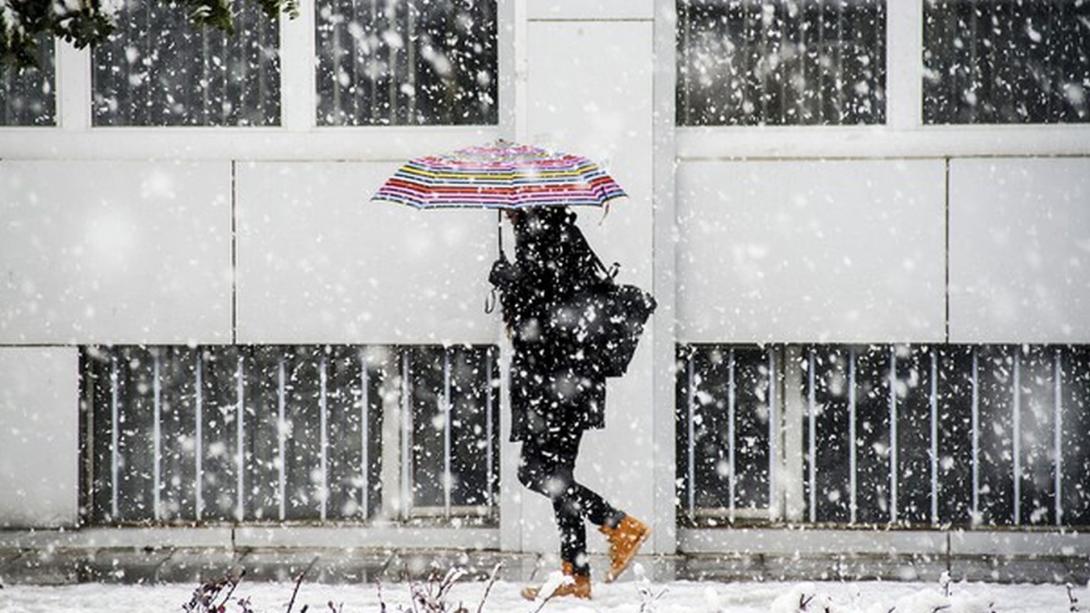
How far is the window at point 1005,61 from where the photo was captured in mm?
8727

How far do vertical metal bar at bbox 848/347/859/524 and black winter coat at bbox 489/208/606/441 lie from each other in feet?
7.58

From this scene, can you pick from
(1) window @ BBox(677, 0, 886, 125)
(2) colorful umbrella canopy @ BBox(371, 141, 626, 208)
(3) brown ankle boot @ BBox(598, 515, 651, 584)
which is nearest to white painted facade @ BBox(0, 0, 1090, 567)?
(1) window @ BBox(677, 0, 886, 125)

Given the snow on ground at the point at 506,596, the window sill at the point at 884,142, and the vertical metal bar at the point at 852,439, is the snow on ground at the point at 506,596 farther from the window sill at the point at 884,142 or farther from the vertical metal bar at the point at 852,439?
the window sill at the point at 884,142

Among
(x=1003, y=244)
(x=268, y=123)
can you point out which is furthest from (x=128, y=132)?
(x=1003, y=244)

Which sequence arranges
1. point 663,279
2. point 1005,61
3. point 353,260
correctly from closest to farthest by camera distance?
point 663,279 → point 353,260 → point 1005,61

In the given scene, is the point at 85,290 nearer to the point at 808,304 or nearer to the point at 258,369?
the point at 258,369

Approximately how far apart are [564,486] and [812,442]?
231 centimetres

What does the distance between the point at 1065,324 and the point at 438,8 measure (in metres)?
4.00

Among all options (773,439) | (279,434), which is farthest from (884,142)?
(279,434)

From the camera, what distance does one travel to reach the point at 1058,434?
872 cm

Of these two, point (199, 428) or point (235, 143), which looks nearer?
point (235, 143)

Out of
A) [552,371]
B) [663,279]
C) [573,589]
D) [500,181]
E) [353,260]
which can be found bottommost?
[573,589]

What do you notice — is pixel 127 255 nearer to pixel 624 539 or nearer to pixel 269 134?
pixel 269 134

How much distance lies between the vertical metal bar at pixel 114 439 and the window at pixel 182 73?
57.2 inches
